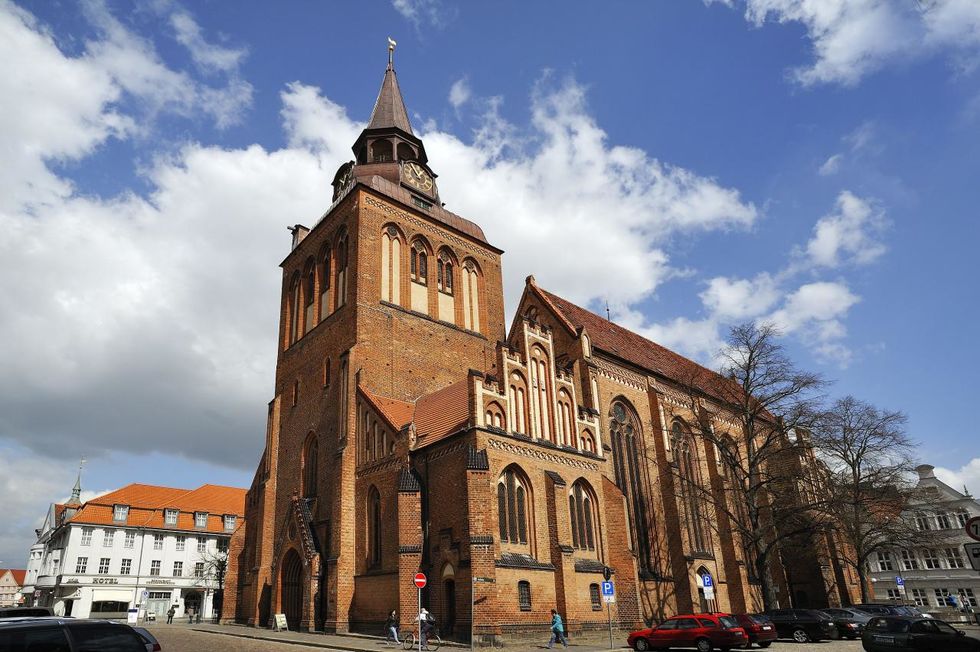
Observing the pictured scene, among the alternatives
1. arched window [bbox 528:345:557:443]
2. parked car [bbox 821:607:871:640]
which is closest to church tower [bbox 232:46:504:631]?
arched window [bbox 528:345:557:443]

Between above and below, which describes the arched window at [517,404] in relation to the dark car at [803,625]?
above

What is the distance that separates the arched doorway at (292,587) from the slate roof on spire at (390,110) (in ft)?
76.3

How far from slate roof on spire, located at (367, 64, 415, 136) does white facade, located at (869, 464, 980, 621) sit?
44.0 m

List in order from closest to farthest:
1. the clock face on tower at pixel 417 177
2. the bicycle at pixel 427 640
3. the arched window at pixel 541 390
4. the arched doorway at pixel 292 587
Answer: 1. the bicycle at pixel 427 640
2. the arched window at pixel 541 390
3. the arched doorway at pixel 292 587
4. the clock face on tower at pixel 417 177

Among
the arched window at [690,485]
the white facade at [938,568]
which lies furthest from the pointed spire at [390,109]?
the white facade at [938,568]

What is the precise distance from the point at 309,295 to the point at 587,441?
16.7m

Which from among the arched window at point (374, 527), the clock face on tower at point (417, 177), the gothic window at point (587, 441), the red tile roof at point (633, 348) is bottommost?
the arched window at point (374, 527)

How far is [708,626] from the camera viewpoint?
61.4 feet

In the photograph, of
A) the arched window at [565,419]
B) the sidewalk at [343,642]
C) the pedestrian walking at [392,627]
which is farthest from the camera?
the arched window at [565,419]

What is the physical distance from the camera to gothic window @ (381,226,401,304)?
30125 millimetres

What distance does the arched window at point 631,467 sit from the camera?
28.3 m

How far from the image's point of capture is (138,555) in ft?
167

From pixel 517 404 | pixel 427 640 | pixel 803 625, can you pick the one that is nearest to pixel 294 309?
pixel 517 404

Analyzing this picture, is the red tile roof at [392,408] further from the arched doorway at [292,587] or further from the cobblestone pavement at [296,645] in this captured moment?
the cobblestone pavement at [296,645]
